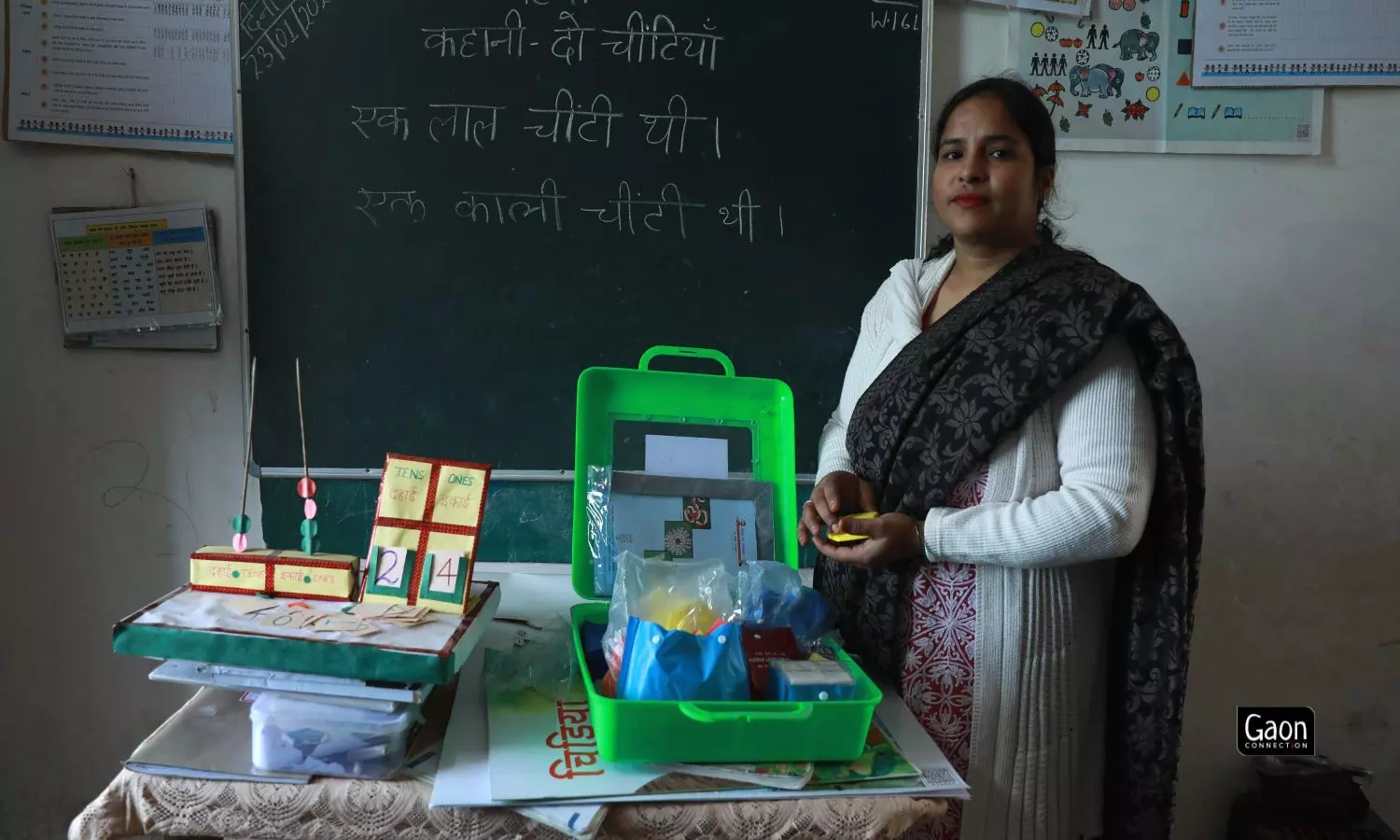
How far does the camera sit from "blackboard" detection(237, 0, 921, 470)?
1.66 m

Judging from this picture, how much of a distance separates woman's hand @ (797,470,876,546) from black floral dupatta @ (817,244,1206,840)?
3 centimetres

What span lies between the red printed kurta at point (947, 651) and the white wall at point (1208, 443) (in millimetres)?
972

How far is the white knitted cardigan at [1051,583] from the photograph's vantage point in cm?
105

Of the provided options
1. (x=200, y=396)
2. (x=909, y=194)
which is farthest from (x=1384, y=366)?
(x=200, y=396)

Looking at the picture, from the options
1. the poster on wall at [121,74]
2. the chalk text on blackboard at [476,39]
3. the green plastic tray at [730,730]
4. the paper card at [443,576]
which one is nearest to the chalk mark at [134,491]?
the poster on wall at [121,74]

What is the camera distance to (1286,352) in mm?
1828

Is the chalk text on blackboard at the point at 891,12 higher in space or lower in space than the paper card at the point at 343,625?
higher

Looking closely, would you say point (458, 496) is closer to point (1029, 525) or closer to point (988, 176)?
point (1029, 525)

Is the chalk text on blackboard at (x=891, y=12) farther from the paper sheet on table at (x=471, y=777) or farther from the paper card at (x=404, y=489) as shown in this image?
the paper sheet on table at (x=471, y=777)

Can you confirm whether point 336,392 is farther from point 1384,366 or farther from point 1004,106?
point 1384,366

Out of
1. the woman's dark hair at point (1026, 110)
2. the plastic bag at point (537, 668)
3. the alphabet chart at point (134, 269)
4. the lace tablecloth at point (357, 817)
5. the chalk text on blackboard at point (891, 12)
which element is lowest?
the lace tablecloth at point (357, 817)

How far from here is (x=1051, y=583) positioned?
1134 mm

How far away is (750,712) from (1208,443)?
1457 millimetres

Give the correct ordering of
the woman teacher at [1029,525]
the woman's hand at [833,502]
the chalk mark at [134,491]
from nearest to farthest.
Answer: the woman teacher at [1029,525] → the woman's hand at [833,502] → the chalk mark at [134,491]
